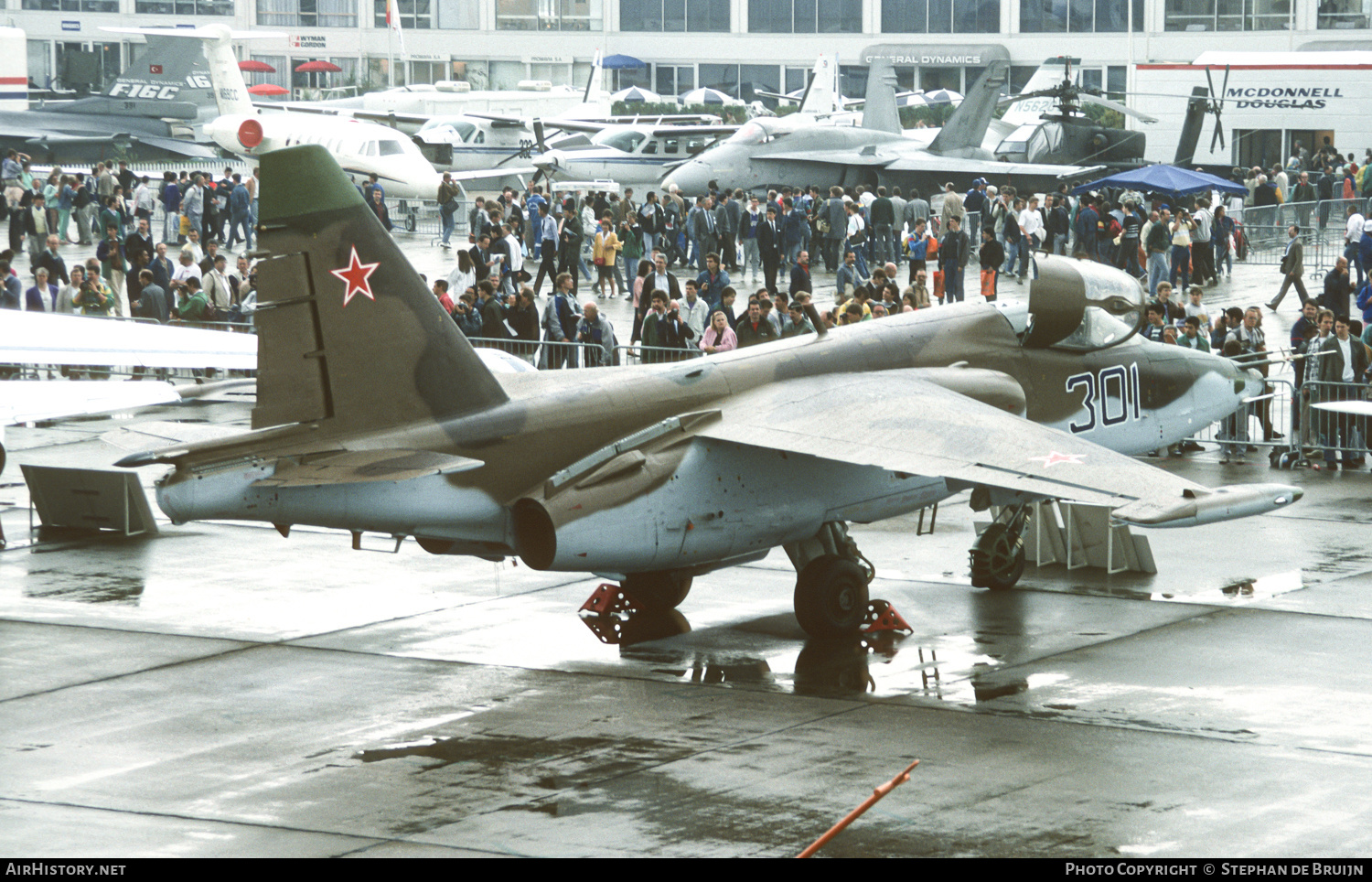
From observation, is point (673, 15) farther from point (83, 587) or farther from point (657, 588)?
point (657, 588)

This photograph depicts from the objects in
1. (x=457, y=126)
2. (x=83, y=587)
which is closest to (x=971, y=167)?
(x=457, y=126)

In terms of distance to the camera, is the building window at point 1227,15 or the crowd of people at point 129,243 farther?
the building window at point 1227,15

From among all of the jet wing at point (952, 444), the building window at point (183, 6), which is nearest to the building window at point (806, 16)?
the building window at point (183, 6)

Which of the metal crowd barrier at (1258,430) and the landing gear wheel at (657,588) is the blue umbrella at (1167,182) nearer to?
the metal crowd barrier at (1258,430)

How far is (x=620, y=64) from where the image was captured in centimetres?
8812

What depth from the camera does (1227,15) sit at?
258 feet

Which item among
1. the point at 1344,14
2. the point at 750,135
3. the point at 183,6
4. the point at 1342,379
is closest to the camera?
the point at 1342,379

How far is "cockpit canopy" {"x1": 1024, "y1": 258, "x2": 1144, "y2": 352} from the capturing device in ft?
51.2

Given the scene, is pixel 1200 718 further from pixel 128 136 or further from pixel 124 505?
pixel 128 136

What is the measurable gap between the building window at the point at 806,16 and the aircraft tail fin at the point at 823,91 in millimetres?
21712

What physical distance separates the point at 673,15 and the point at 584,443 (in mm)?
79175

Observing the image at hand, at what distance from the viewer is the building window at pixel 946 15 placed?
8462 centimetres

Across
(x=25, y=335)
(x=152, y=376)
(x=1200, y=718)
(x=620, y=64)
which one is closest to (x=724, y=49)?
(x=620, y=64)

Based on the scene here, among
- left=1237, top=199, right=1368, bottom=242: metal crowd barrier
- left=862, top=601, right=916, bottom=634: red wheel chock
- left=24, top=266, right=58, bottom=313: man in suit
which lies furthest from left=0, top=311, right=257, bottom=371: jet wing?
left=1237, top=199, right=1368, bottom=242: metal crowd barrier
